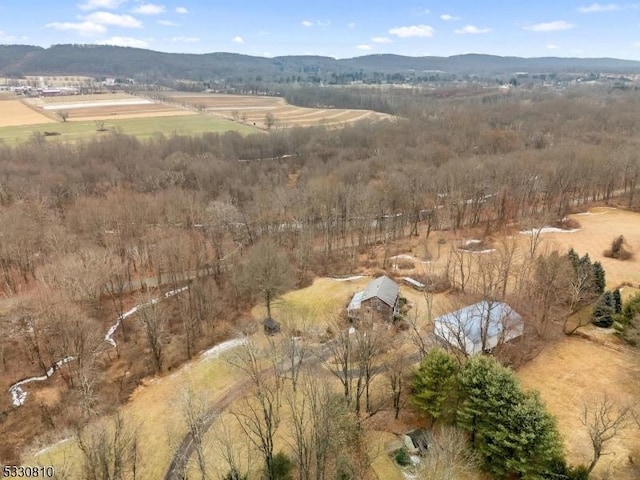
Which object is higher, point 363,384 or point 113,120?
point 113,120

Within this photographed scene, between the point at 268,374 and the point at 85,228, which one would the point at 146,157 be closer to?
the point at 85,228

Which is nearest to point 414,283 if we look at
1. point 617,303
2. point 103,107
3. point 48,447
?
point 617,303

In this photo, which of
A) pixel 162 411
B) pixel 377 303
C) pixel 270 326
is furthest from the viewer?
pixel 270 326

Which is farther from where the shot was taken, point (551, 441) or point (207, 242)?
point (207, 242)

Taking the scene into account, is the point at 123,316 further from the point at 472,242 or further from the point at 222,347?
the point at 472,242

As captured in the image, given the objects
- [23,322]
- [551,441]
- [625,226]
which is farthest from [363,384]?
[625,226]

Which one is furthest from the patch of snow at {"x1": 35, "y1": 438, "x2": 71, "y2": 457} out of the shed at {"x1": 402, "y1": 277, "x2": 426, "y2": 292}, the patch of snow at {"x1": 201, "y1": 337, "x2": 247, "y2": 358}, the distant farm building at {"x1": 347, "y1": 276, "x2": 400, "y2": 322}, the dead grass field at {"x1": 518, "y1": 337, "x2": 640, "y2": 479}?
the shed at {"x1": 402, "y1": 277, "x2": 426, "y2": 292}
